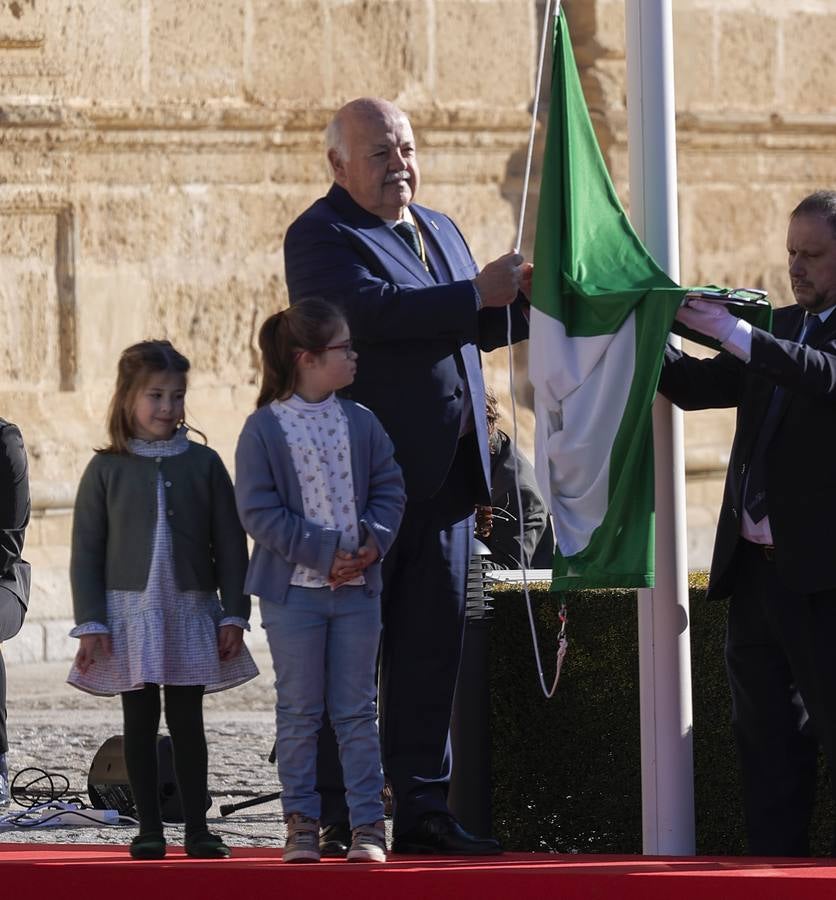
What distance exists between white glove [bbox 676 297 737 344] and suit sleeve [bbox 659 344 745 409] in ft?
0.52

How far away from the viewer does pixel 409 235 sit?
573 cm

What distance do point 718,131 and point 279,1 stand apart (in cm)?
296

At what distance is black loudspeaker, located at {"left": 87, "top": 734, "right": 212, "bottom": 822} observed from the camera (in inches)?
280

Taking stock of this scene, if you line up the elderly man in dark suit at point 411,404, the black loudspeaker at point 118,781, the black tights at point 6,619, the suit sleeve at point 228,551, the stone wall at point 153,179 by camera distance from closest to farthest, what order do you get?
the elderly man in dark suit at point 411,404, the suit sleeve at point 228,551, the black loudspeaker at point 118,781, the black tights at point 6,619, the stone wall at point 153,179

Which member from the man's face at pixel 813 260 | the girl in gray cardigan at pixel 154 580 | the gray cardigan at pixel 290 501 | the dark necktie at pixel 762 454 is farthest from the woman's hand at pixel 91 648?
the man's face at pixel 813 260

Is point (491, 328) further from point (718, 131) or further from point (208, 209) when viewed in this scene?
point (718, 131)

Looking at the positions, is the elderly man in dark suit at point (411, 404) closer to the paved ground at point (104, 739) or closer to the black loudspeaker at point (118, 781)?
the paved ground at point (104, 739)

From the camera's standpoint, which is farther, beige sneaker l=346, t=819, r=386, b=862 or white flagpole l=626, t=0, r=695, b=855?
white flagpole l=626, t=0, r=695, b=855

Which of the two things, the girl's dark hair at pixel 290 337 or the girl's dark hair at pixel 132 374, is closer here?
the girl's dark hair at pixel 290 337

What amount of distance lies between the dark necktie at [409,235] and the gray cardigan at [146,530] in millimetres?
748

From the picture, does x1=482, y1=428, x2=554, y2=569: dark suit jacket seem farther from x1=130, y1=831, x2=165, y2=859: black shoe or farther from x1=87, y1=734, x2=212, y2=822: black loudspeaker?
x1=130, y1=831, x2=165, y2=859: black shoe

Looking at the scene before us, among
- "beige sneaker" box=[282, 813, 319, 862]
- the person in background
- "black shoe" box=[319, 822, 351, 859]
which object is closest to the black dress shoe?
"black shoe" box=[319, 822, 351, 859]

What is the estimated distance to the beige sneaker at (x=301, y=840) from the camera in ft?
16.9

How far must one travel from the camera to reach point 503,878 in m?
4.86
